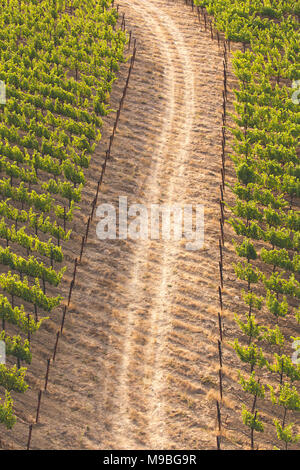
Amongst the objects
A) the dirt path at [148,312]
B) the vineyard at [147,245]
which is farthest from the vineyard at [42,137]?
the dirt path at [148,312]

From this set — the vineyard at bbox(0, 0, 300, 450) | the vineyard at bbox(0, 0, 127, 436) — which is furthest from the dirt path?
the vineyard at bbox(0, 0, 127, 436)

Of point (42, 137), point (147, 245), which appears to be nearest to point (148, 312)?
point (147, 245)

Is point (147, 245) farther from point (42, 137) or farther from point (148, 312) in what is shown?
point (42, 137)

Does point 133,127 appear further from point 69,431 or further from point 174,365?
point 69,431

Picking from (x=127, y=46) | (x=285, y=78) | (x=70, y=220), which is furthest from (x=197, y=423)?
(x=127, y=46)

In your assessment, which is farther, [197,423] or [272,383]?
[272,383]
